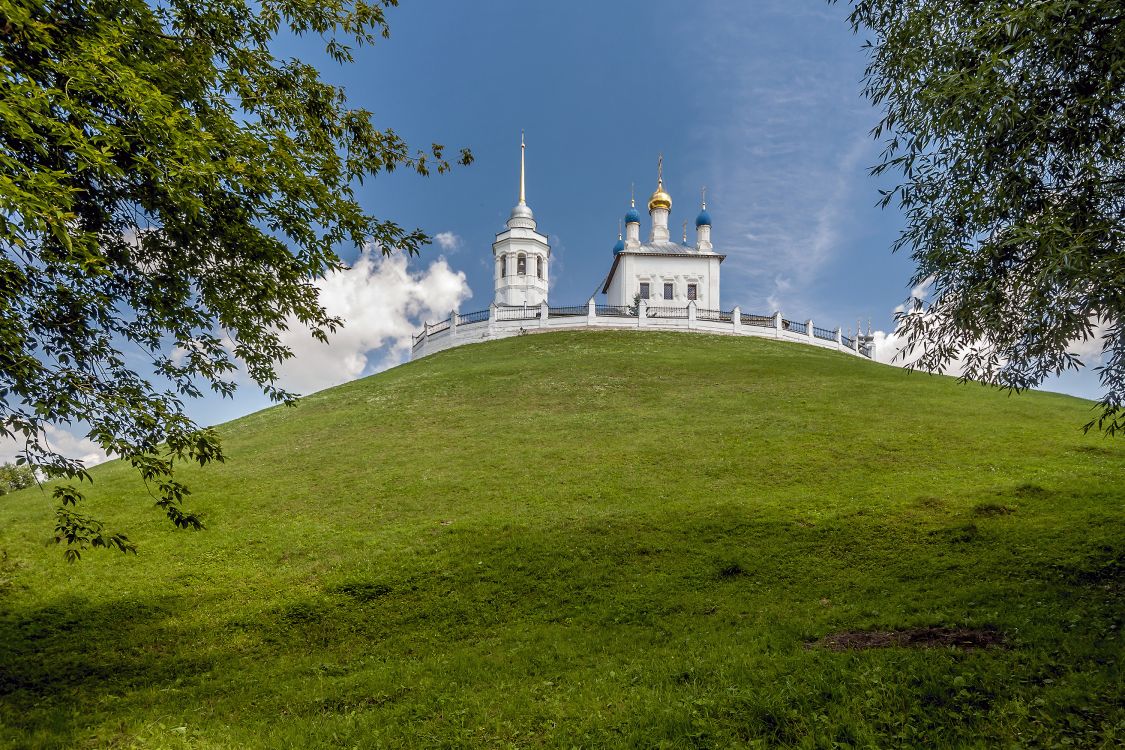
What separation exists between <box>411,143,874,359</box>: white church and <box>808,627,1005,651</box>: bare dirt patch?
4637cm

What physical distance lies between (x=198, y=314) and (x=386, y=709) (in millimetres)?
7746

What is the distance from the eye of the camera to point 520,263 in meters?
70.8

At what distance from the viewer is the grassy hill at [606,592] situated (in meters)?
8.12

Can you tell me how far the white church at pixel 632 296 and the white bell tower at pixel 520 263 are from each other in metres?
0.11

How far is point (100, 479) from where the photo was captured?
25312 millimetres

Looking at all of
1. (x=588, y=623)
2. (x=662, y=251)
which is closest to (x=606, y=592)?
(x=588, y=623)

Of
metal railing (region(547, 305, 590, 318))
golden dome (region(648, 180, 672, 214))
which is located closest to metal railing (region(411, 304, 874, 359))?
metal railing (region(547, 305, 590, 318))

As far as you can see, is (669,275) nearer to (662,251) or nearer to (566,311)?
(662,251)

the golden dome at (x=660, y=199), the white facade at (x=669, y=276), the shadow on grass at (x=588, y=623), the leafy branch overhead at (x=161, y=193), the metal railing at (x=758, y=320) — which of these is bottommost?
the shadow on grass at (x=588, y=623)

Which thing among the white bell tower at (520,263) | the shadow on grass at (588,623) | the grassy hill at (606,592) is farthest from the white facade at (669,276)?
the shadow on grass at (588,623)

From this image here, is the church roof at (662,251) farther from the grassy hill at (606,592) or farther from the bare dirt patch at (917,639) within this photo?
the bare dirt patch at (917,639)

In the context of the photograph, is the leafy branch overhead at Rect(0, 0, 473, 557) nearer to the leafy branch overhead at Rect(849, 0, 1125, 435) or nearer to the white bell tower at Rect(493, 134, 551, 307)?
the leafy branch overhead at Rect(849, 0, 1125, 435)

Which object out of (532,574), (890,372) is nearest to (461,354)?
(890,372)

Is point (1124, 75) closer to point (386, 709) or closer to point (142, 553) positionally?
point (386, 709)
